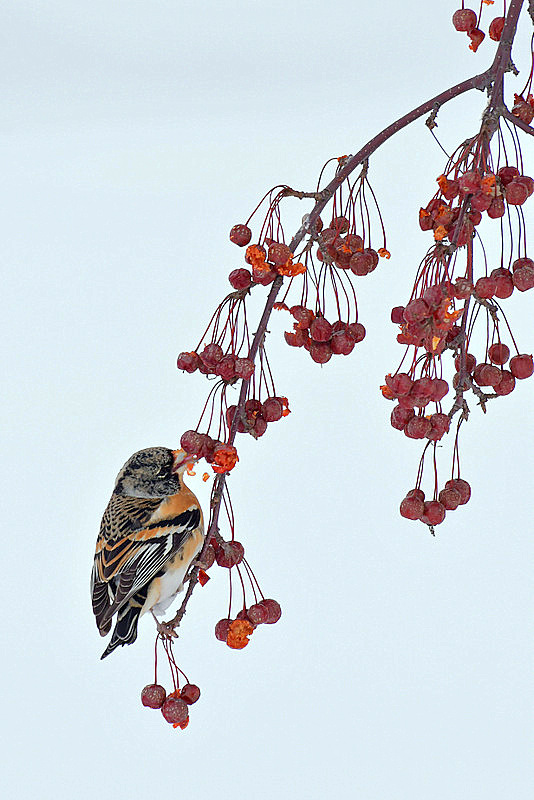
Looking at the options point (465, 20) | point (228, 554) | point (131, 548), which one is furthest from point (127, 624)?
point (465, 20)

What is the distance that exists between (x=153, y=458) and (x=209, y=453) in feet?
0.68

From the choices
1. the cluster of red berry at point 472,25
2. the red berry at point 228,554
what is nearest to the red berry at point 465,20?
the cluster of red berry at point 472,25

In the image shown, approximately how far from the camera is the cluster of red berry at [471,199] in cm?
37

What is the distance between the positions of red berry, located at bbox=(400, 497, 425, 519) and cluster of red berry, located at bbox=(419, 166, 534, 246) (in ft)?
0.52

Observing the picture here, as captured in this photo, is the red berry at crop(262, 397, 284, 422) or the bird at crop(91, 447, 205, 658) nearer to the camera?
the red berry at crop(262, 397, 284, 422)

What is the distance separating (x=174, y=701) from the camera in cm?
49

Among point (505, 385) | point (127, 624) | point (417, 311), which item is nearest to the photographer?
point (417, 311)

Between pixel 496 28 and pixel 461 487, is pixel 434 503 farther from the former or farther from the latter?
pixel 496 28

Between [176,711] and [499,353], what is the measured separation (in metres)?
0.31

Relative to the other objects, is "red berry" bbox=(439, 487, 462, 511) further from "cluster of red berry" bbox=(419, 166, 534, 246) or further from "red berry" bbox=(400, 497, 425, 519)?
"cluster of red berry" bbox=(419, 166, 534, 246)

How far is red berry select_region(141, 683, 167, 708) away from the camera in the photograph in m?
0.49

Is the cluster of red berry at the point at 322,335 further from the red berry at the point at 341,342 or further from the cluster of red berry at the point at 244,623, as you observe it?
the cluster of red berry at the point at 244,623

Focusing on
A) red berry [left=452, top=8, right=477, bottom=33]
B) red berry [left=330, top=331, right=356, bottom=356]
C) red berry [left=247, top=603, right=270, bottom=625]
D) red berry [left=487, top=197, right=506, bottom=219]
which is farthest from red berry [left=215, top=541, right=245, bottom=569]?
red berry [left=452, top=8, right=477, bottom=33]

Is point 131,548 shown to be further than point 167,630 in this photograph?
Yes
